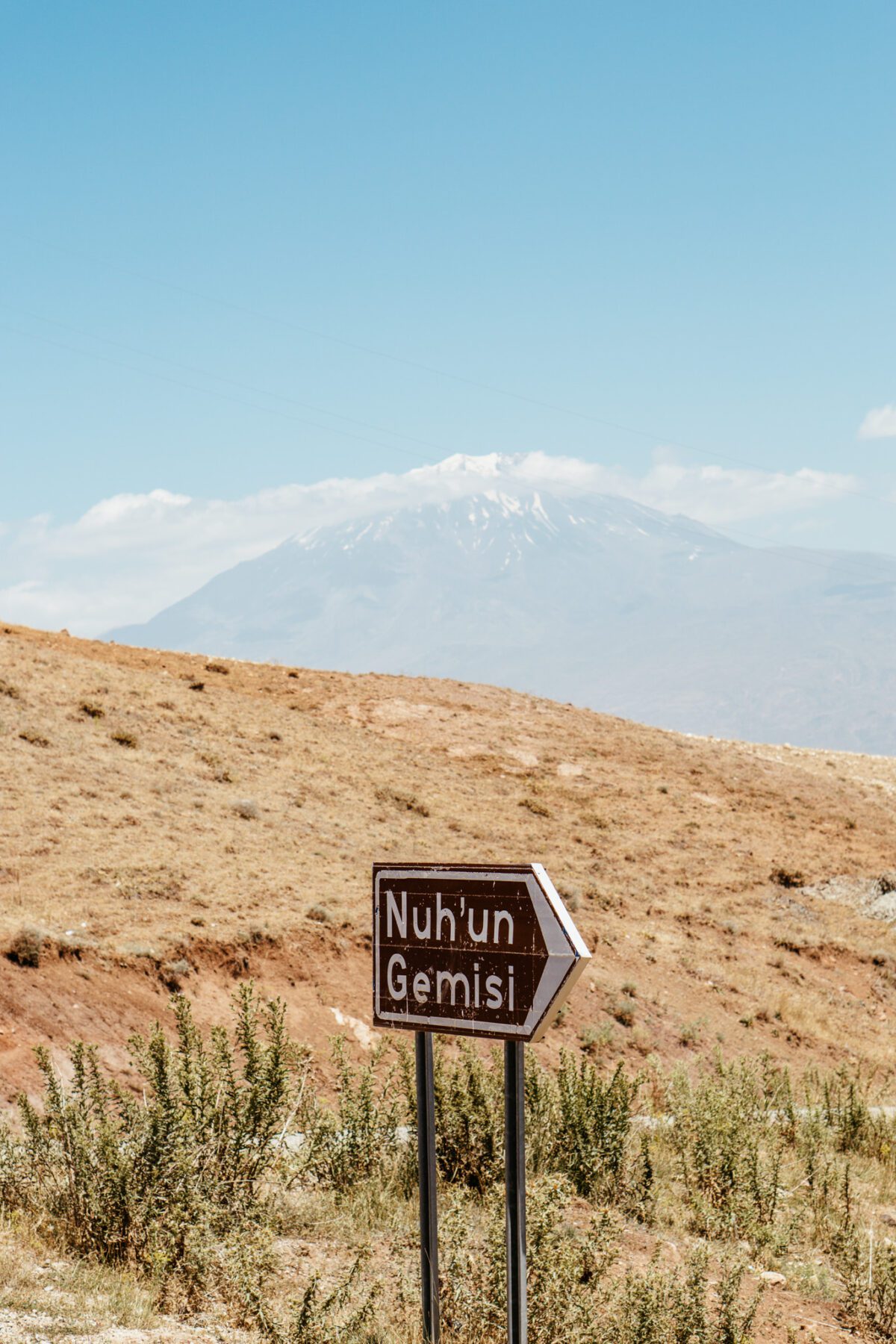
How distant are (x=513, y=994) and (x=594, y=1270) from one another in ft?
6.77

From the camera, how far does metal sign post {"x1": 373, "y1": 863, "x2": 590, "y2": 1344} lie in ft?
12.3

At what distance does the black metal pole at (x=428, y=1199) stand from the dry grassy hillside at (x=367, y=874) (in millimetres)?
702

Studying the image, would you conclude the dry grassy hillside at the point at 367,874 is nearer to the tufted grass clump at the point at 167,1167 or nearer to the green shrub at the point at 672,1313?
the green shrub at the point at 672,1313

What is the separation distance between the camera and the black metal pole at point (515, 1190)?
3721mm

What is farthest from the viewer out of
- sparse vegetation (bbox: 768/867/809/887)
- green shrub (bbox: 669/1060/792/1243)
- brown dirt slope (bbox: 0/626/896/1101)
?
sparse vegetation (bbox: 768/867/809/887)

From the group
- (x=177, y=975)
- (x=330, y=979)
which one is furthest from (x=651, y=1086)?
(x=177, y=975)

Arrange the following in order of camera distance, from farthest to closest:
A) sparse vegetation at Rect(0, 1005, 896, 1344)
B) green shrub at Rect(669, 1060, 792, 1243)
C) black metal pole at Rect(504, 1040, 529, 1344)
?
green shrub at Rect(669, 1060, 792, 1243) < sparse vegetation at Rect(0, 1005, 896, 1344) < black metal pole at Rect(504, 1040, 529, 1344)

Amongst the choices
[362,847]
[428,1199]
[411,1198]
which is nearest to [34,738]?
[362,847]

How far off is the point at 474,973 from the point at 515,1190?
76 cm

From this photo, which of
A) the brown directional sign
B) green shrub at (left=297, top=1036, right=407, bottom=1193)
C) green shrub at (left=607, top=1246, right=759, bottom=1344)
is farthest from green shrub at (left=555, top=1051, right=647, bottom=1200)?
the brown directional sign

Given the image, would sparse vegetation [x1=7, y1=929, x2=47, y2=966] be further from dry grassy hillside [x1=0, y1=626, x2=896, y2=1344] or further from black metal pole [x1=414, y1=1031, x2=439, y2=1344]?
black metal pole [x1=414, y1=1031, x2=439, y2=1344]

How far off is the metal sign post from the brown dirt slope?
5.78 metres

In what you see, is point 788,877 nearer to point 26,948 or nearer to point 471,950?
point 26,948

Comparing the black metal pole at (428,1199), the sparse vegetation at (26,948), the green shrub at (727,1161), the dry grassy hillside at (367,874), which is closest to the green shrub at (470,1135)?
the dry grassy hillside at (367,874)
